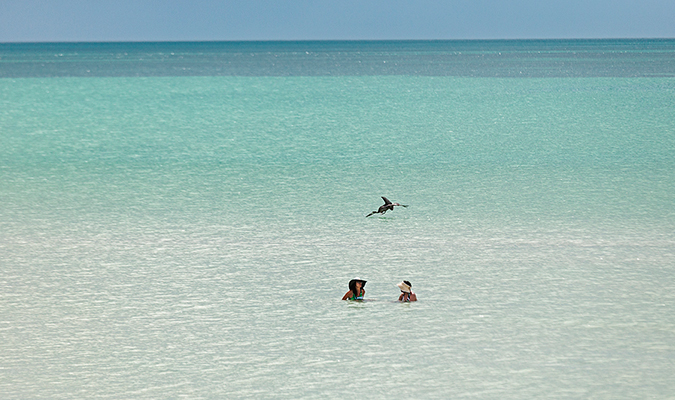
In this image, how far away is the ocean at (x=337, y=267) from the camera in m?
3.79

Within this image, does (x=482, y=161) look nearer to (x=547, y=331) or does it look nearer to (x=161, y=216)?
(x=161, y=216)

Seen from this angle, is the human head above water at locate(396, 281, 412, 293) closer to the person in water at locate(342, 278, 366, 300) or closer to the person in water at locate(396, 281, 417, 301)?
the person in water at locate(396, 281, 417, 301)

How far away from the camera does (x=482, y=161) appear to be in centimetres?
1027

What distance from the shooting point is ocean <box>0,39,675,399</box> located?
3.79 metres

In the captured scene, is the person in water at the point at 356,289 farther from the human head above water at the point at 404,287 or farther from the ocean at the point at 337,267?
the human head above water at the point at 404,287

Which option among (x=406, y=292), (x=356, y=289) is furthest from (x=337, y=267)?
(x=406, y=292)

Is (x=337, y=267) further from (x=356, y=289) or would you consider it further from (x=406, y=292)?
(x=406, y=292)

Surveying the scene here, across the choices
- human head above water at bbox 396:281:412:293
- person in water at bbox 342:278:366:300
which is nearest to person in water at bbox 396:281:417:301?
human head above water at bbox 396:281:412:293

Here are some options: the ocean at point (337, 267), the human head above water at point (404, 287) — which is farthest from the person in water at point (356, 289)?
the human head above water at point (404, 287)

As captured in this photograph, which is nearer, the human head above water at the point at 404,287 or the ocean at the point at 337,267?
the ocean at the point at 337,267

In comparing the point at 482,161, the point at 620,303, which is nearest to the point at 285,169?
the point at 482,161

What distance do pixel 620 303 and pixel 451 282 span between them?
3.24 ft

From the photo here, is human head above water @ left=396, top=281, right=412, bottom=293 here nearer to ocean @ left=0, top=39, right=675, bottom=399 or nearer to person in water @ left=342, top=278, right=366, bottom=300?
Answer: ocean @ left=0, top=39, right=675, bottom=399

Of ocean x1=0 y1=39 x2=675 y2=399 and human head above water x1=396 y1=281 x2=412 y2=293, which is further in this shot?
human head above water x1=396 y1=281 x2=412 y2=293
